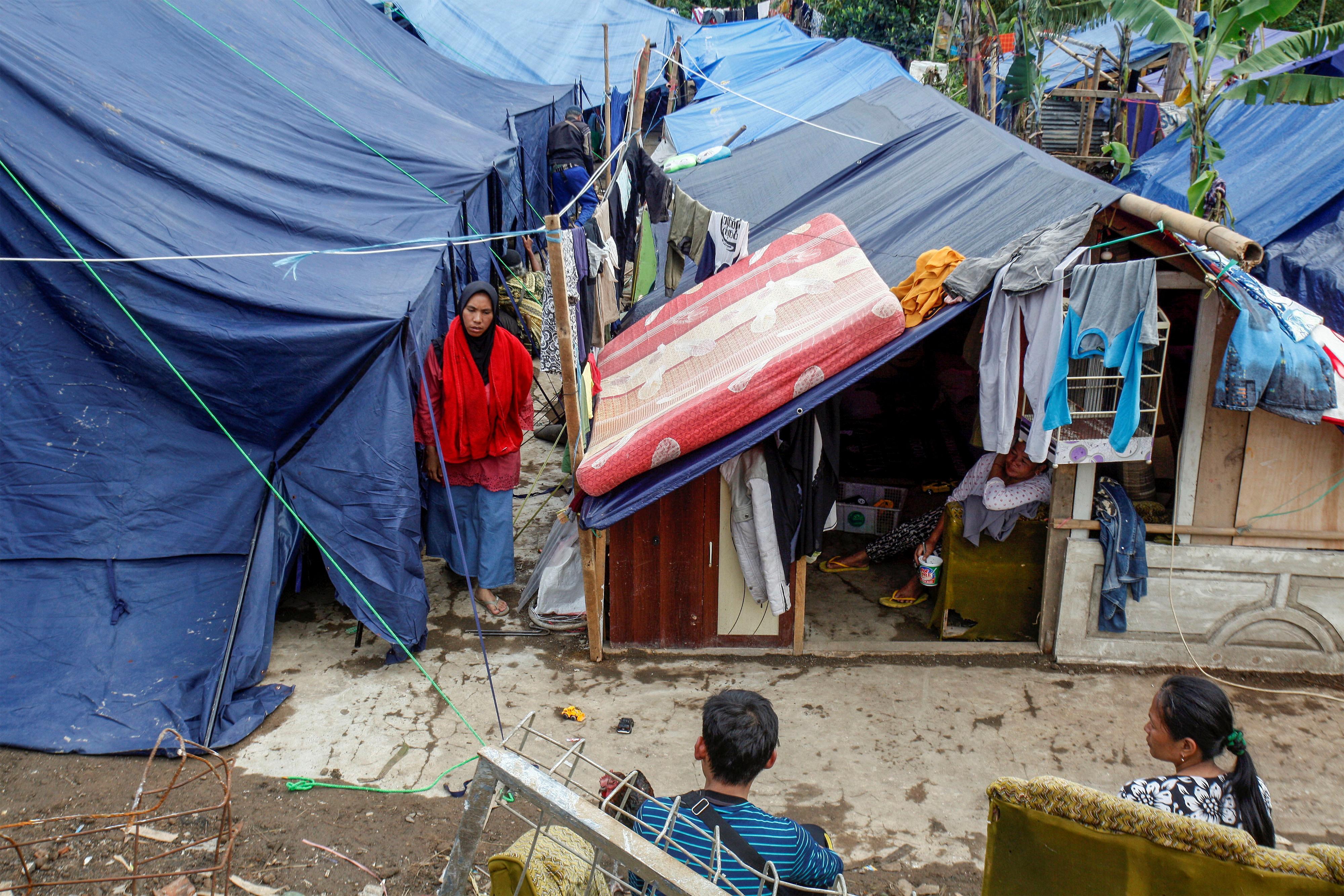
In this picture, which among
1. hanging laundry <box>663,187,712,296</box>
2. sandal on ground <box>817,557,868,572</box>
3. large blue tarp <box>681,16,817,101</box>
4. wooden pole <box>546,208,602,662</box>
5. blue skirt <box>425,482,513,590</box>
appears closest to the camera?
wooden pole <box>546,208,602,662</box>

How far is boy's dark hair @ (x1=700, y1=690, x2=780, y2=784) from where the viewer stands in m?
2.30

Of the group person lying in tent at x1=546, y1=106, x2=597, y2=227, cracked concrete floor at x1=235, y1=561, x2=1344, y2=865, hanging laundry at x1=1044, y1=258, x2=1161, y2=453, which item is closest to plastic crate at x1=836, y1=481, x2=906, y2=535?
cracked concrete floor at x1=235, y1=561, x2=1344, y2=865

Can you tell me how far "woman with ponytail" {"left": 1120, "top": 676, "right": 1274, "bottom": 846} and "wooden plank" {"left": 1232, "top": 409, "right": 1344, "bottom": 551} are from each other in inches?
90.3

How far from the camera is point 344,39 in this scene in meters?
8.48

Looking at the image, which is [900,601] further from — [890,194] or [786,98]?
[786,98]

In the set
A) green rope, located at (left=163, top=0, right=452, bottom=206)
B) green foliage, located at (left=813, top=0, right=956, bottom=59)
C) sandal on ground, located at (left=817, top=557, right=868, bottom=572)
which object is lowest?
sandal on ground, located at (left=817, top=557, right=868, bottom=572)

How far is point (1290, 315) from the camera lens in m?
3.84

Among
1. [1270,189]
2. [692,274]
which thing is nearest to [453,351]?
[692,274]

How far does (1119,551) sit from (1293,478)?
878 millimetres

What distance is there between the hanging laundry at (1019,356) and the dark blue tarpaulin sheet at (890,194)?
0.20 m

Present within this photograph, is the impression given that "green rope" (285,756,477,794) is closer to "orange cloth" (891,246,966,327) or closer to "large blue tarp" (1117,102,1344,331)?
"orange cloth" (891,246,966,327)

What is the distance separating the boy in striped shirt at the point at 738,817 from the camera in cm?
216

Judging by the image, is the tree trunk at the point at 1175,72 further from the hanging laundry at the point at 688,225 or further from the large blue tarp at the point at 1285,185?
the hanging laundry at the point at 688,225

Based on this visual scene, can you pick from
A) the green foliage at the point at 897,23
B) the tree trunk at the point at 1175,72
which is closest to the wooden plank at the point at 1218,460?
the tree trunk at the point at 1175,72
